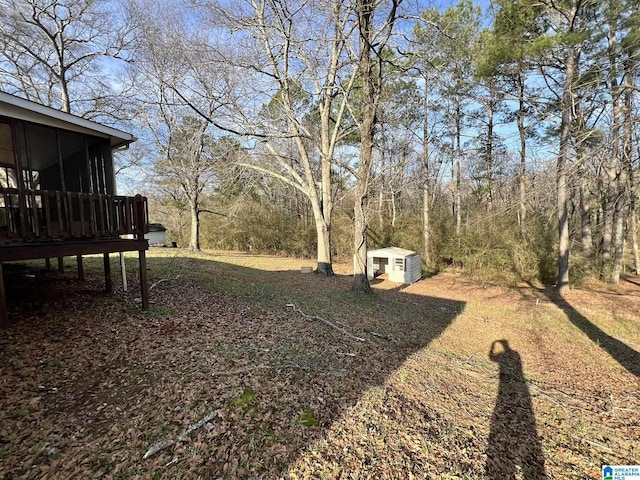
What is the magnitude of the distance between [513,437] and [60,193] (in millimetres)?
6361

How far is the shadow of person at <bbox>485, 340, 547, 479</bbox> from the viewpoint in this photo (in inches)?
100

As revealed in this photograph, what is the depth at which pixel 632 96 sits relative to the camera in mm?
Answer: 8039

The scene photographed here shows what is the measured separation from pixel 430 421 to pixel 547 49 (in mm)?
10521

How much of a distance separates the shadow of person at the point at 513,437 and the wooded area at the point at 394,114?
4.06 metres

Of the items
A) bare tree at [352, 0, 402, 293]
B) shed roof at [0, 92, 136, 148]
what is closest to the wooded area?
bare tree at [352, 0, 402, 293]

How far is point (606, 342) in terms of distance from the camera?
609 centimetres

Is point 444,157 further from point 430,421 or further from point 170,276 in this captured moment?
point 430,421

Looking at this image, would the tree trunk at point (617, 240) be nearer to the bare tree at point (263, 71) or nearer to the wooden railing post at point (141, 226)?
the bare tree at point (263, 71)

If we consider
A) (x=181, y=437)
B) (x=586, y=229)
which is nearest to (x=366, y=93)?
(x=181, y=437)

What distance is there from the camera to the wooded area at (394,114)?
24.1 feet

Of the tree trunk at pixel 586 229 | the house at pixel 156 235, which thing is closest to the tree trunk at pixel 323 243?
the tree trunk at pixel 586 229

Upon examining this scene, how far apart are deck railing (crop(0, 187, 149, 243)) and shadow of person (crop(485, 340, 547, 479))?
18.7 feet

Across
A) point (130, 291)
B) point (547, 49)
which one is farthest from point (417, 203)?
point (130, 291)

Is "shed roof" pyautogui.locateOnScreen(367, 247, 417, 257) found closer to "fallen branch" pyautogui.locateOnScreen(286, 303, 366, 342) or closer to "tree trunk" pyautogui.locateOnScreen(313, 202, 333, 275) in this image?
"tree trunk" pyautogui.locateOnScreen(313, 202, 333, 275)
